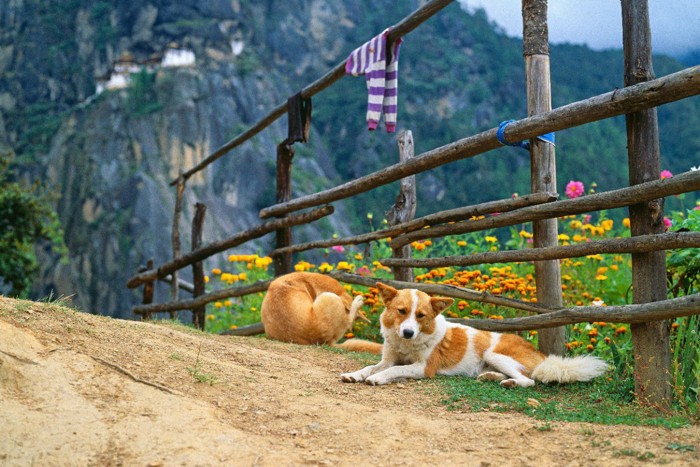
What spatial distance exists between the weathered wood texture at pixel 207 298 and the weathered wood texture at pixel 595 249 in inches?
108

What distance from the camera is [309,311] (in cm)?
683

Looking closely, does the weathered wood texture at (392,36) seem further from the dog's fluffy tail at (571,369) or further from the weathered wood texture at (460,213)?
the dog's fluffy tail at (571,369)

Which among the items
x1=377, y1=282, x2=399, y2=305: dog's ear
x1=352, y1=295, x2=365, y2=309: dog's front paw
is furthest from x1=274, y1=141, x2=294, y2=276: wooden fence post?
x1=377, y1=282, x2=399, y2=305: dog's ear

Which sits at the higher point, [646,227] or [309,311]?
[646,227]

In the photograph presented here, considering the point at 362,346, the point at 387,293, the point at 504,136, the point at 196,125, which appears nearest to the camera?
the point at 504,136

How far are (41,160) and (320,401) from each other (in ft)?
221

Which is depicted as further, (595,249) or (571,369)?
(571,369)

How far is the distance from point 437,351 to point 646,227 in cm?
168

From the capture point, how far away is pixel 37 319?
424cm

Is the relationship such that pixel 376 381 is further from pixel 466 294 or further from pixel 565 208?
pixel 565 208

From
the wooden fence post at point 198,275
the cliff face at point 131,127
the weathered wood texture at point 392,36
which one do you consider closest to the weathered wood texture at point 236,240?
the wooden fence post at point 198,275

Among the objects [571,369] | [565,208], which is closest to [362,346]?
[571,369]

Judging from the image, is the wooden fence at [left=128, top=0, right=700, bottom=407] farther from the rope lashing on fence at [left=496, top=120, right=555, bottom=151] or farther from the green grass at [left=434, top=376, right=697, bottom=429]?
the green grass at [left=434, top=376, right=697, bottom=429]

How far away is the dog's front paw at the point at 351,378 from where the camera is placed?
16.0 ft
